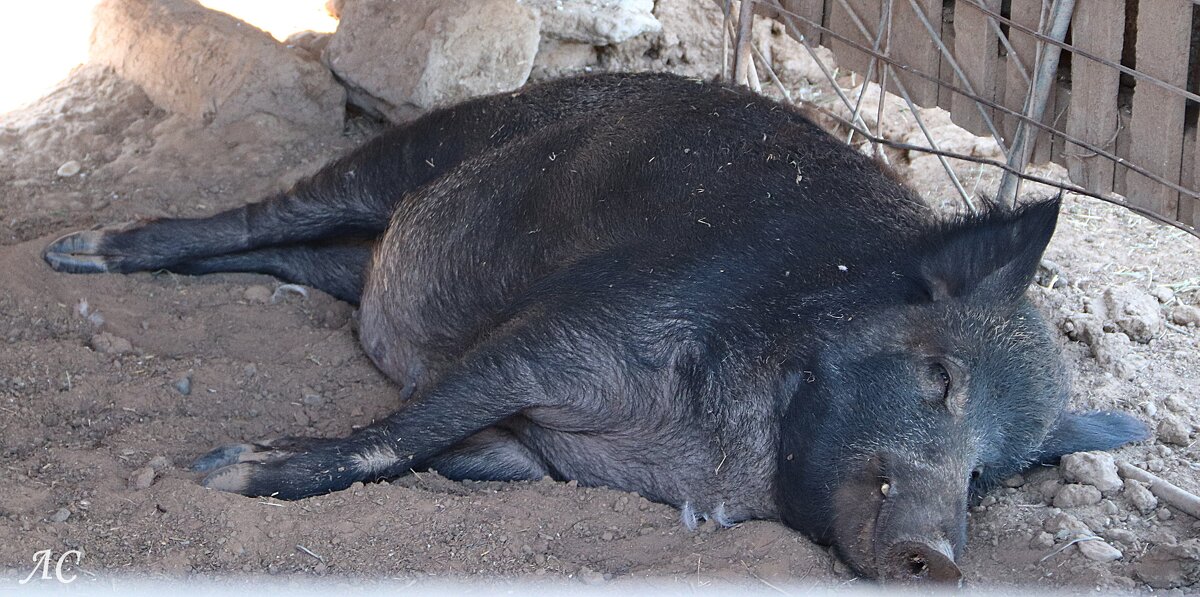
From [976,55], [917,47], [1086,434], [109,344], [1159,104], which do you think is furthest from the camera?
[917,47]

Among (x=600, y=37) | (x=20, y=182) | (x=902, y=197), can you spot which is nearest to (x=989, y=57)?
(x=902, y=197)

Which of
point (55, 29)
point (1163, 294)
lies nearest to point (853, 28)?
point (1163, 294)

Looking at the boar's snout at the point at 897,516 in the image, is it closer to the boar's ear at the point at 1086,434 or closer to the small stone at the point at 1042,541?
the small stone at the point at 1042,541

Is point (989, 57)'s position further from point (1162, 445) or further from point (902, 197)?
point (1162, 445)

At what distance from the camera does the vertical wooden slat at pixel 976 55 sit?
4.21 m

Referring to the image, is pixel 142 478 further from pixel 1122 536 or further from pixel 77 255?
pixel 1122 536

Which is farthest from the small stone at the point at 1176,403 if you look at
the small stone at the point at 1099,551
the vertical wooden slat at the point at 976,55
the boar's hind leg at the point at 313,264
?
the boar's hind leg at the point at 313,264

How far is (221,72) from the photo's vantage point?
576cm

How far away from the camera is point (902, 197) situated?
11.9 ft

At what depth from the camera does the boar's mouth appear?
108 inches

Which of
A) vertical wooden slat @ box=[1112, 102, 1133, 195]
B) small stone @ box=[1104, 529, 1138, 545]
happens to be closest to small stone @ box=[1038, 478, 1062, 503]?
small stone @ box=[1104, 529, 1138, 545]

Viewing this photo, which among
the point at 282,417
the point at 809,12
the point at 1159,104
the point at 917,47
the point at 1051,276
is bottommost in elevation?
the point at 282,417

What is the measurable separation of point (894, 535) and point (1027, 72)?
1.99 meters

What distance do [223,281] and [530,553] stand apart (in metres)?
2.35
